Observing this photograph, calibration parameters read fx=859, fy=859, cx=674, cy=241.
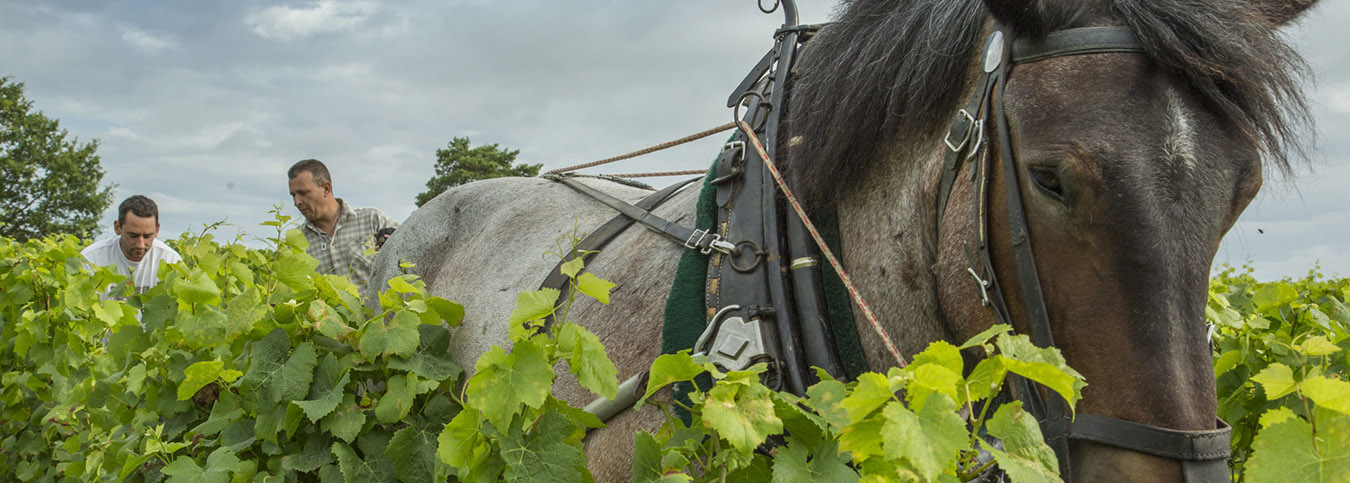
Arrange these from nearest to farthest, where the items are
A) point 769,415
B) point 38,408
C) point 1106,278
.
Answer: point 769,415
point 1106,278
point 38,408

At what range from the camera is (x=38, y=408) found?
180 inches

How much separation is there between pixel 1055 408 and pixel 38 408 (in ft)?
16.8

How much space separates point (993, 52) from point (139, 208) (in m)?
6.16

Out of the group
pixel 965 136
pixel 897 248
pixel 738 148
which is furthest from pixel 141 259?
pixel 965 136

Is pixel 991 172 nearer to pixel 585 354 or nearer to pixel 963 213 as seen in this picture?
pixel 963 213

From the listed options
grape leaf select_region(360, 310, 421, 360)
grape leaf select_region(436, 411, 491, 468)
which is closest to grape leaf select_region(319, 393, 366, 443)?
grape leaf select_region(360, 310, 421, 360)

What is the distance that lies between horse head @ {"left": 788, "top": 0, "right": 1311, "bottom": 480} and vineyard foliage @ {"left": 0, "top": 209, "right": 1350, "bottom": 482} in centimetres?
14

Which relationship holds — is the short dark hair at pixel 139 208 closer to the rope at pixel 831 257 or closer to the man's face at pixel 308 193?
the man's face at pixel 308 193

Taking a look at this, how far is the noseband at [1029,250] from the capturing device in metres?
1.38

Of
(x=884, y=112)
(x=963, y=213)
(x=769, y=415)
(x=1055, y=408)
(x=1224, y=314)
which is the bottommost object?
(x=1224, y=314)

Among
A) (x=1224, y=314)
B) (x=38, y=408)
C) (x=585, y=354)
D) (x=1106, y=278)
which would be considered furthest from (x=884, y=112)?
(x=38, y=408)

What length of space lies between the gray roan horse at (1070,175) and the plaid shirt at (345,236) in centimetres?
363

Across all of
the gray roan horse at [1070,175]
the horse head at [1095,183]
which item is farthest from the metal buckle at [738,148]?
the horse head at [1095,183]

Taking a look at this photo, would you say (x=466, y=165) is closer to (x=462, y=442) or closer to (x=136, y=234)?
(x=136, y=234)
